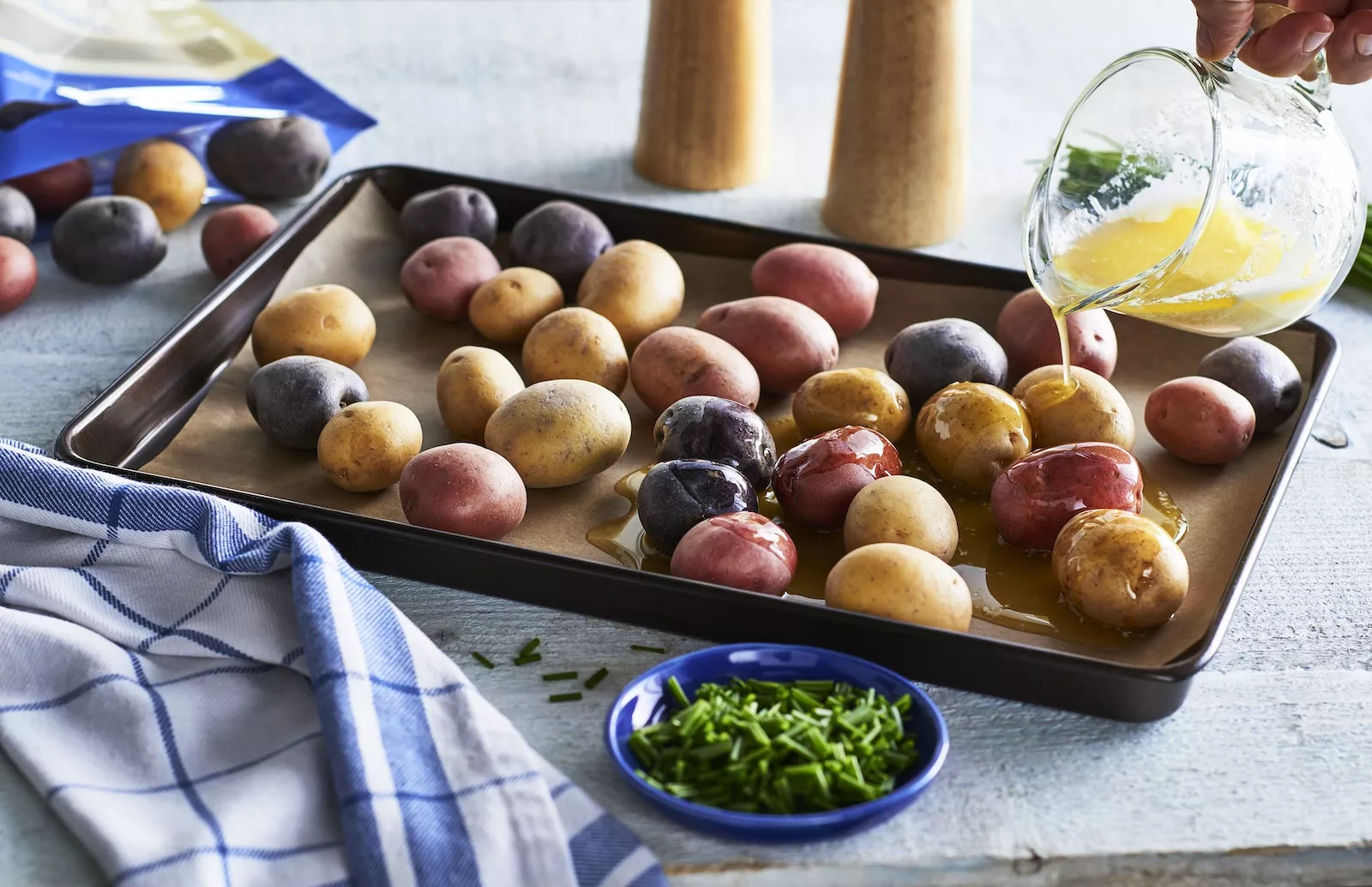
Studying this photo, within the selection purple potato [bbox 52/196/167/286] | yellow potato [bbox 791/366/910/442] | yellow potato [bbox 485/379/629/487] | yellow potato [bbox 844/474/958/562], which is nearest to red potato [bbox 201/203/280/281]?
purple potato [bbox 52/196/167/286]

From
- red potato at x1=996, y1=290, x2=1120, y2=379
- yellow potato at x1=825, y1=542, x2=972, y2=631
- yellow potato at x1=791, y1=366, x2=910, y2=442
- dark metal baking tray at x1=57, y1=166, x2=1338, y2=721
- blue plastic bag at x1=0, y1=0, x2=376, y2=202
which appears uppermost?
blue plastic bag at x1=0, y1=0, x2=376, y2=202

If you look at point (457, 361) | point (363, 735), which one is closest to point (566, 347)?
point (457, 361)

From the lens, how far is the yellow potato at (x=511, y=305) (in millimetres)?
1196

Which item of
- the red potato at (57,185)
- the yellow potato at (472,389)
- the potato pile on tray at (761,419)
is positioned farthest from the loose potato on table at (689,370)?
the red potato at (57,185)

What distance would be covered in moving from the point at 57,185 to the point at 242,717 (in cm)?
84

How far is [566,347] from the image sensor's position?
1115 mm

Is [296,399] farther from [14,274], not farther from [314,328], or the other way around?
[14,274]

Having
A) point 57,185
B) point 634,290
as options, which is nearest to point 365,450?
point 634,290

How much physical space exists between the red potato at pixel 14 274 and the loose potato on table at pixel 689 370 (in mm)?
591

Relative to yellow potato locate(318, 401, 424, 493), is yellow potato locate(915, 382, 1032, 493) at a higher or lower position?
higher

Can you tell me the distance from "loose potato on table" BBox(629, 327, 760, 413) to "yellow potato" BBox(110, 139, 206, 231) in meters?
0.58

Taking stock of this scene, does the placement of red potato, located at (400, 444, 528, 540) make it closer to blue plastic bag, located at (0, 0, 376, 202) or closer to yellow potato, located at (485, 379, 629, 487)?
yellow potato, located at (485, 379, 629, 487)

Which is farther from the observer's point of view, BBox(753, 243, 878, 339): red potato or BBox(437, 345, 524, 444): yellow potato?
BBox(753, 243, 878, 339): red potato

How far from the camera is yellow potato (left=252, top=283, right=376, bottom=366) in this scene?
113 cm
